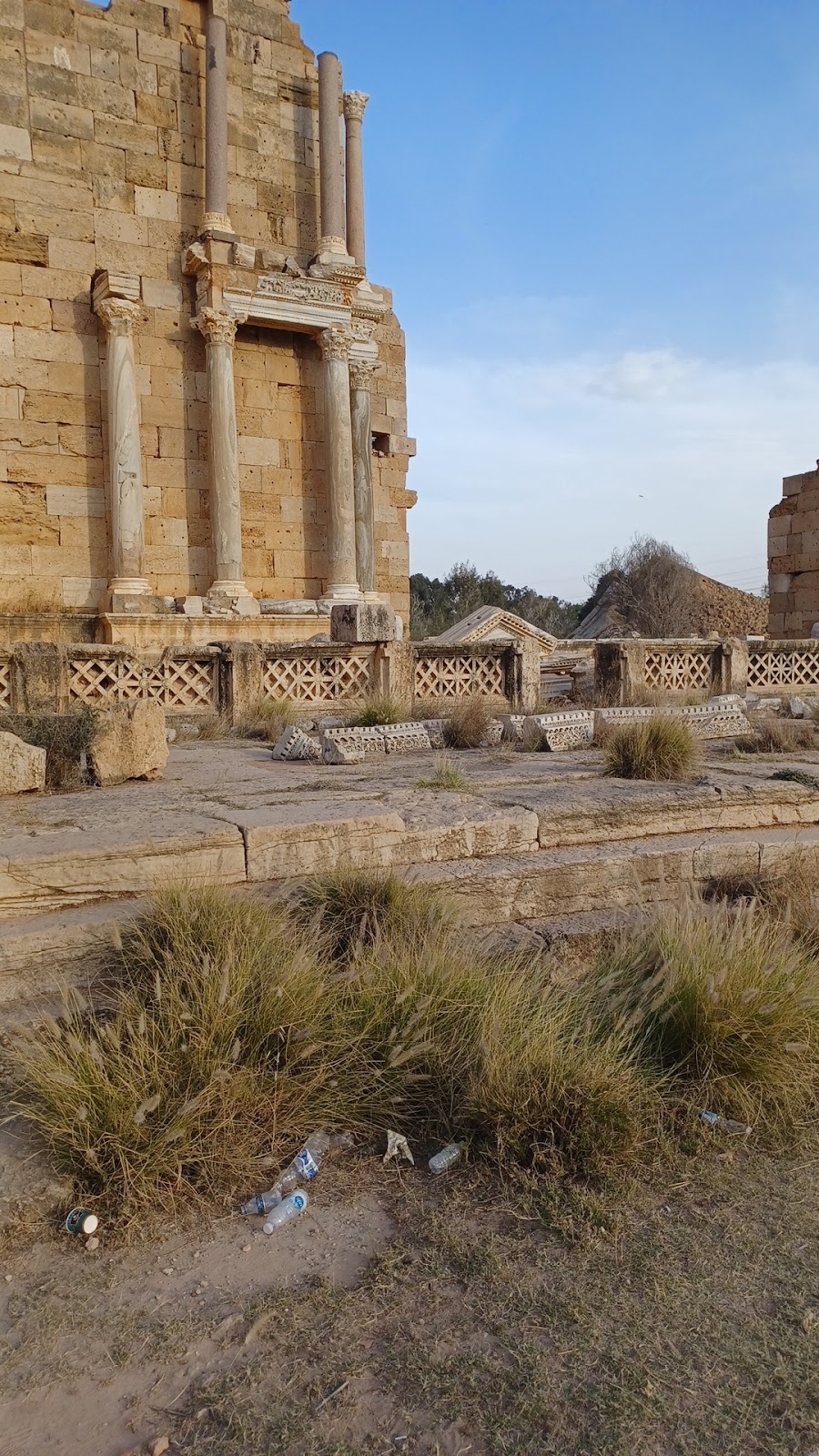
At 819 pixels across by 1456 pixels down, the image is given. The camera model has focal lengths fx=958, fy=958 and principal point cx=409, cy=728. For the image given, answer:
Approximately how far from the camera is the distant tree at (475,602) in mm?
40125

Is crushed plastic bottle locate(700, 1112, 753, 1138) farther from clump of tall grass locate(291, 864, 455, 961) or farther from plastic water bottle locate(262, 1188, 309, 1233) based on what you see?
plastic water bottle locate(262, 1188, 309, 1233)

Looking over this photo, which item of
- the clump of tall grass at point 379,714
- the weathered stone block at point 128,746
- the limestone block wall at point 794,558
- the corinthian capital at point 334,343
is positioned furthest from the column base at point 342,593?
the limestone block wall at point 794,558

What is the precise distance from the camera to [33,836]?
4.14m

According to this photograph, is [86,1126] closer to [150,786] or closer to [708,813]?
[150,786]

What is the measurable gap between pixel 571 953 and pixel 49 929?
85.0 inches

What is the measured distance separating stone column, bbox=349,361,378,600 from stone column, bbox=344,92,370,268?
2.00 m

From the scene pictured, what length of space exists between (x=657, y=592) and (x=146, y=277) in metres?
22.4

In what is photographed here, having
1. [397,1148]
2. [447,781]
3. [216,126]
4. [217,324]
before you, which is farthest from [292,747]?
[216,126]

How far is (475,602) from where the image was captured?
41.6m

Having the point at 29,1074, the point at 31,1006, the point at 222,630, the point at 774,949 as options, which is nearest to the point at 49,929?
the point at 31,1006

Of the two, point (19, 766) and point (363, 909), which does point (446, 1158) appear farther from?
point (19, 766)

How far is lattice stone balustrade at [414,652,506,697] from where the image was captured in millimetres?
10938

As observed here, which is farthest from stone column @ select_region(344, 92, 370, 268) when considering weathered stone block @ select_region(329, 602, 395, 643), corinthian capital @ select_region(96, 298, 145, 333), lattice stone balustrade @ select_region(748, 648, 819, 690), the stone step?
the stone step

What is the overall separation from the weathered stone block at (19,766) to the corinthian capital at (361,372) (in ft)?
39.0
